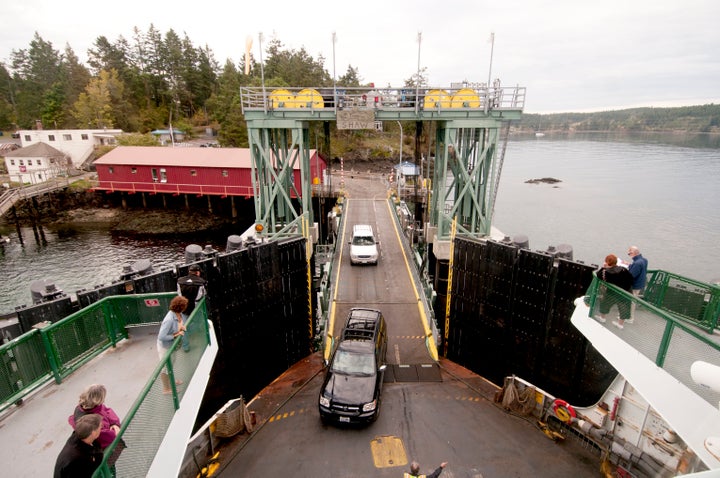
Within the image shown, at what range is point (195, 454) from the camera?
8.79 metres

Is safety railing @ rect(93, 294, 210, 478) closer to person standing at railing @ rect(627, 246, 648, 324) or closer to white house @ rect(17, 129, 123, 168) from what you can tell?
person standing at railing @ rect(627, 246, 648, 324)

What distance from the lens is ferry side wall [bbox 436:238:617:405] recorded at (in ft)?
34.1

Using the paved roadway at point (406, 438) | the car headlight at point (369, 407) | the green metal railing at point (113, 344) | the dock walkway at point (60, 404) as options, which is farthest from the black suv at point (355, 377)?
the dock walkway at point (60, 404)

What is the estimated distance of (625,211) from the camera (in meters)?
47.1

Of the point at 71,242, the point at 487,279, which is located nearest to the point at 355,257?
the point at 487,279

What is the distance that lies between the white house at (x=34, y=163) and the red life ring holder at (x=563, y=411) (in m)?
61.4

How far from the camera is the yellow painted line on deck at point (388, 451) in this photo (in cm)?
893

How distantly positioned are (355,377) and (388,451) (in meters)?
1.91

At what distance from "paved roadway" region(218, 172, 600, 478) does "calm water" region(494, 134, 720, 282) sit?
25958 millimetres

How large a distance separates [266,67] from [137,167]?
163ft

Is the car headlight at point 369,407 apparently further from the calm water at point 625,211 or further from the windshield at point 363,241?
the calm water at point 625,211

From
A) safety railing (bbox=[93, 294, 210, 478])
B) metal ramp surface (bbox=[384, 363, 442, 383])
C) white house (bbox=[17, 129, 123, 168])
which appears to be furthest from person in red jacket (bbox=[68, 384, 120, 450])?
white house (bbox=[17, 129, 123, 168])

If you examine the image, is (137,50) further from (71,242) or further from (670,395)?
(670,395)

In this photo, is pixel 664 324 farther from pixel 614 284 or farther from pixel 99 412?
pixel 99 412
